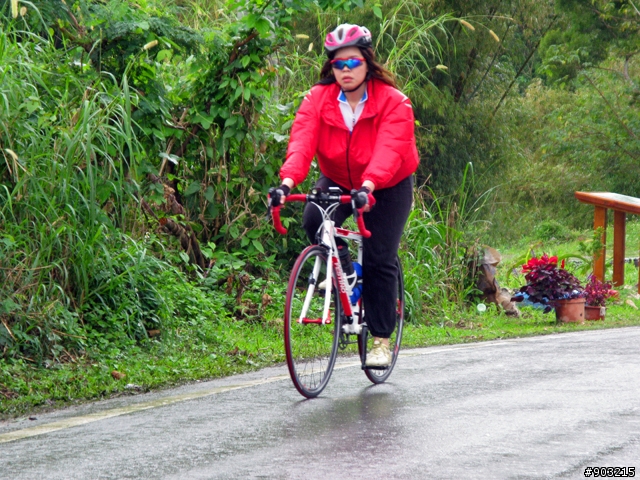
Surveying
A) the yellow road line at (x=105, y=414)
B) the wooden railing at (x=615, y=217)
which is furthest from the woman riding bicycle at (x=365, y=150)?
the wooden railing at (x=615, y=217)

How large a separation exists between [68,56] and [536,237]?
26452 mm

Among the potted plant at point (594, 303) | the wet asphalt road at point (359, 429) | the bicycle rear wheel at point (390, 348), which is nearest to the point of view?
the wet asphalt road at point (359, 429)

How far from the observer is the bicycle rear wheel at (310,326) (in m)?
5.86

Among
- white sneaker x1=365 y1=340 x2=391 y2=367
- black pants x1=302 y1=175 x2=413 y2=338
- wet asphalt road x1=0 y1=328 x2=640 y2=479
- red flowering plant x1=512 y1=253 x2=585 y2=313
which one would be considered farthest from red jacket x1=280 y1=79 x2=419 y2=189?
red flowering plant x1=512 y1=253 x2=585 y2=313

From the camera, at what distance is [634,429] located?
4977 mm

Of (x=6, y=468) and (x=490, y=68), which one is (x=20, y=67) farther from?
(x=490, y=68)

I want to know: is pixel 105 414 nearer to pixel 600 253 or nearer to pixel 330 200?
pixel 330 200

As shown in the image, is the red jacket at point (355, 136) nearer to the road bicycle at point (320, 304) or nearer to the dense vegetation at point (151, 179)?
the road bicycle at point (320, 304)

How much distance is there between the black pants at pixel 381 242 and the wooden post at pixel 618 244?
8.13 metres

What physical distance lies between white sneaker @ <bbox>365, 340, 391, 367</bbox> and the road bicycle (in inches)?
5.9

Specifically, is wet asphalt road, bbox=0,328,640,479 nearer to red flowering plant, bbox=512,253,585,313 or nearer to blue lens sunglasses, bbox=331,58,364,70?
blue lens sunglasses, bbox=331,58,364,70

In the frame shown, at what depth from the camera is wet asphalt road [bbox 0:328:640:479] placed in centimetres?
429

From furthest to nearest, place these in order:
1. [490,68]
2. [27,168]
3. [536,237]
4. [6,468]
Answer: [536,237]
[490,68]
[27,168]
[6,468]

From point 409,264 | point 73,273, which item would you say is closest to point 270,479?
point 73,273
